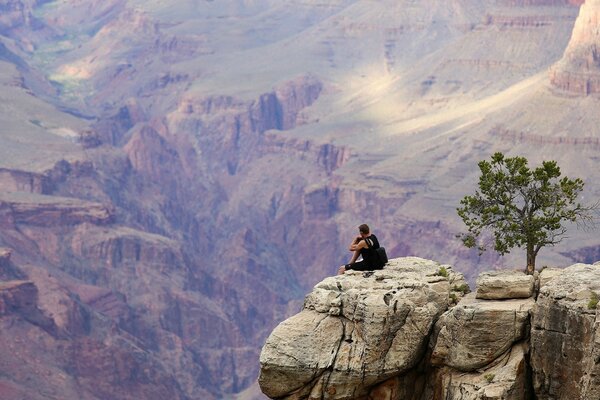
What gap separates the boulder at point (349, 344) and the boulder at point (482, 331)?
1008mm

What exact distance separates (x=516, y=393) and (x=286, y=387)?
18.3 ft

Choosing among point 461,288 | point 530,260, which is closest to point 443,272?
point 461,288

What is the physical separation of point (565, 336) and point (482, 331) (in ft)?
7.42

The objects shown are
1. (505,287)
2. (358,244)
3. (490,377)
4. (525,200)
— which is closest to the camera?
(490,377)

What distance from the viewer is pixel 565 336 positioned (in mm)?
38031

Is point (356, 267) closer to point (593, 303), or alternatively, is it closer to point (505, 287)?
point (505, 287)

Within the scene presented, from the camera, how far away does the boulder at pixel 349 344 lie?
40094 millimetres

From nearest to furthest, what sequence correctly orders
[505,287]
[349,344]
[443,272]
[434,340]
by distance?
[349,344], [505,287], [434,340], [443,272]

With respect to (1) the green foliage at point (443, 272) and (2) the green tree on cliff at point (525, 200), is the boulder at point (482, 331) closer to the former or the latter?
(1) the green foliage at point (443, 272)

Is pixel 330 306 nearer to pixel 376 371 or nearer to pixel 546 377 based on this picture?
pixel 376 371

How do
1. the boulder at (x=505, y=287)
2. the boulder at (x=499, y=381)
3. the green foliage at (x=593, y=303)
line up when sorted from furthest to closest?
1. the boulder at (x=505, y=287)
2. the boulder at (x=499, y=381)
3. the green foliage at (x=593, y=303)

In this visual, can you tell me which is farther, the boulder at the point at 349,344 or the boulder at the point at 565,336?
the boulder at the point at 349,344

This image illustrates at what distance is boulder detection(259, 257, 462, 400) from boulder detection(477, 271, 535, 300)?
1291 mm

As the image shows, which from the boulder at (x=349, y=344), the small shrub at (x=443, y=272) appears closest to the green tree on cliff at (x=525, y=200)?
the small shrub at (x=443, y=272)
